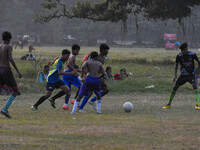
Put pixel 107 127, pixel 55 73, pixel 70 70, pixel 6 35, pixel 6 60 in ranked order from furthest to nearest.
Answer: pixel 70 70, pixel 55 73, pixel 6 60, pixel 6 35, pixel 107 127

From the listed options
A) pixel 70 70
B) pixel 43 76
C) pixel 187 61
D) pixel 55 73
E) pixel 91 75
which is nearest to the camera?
pixel 91 75

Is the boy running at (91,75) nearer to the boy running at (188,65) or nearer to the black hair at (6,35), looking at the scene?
the black hair at (6,35)

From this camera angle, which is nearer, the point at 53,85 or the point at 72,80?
the point at 53,85

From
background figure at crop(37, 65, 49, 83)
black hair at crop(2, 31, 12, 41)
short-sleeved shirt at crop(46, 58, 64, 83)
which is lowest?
background figure at crop(37, 65, 49, 83)

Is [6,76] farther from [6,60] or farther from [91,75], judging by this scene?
[91,75]

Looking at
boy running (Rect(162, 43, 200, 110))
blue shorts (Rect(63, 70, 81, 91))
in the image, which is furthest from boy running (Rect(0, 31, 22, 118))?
boy running (Rect(162, 43, 200, 110))

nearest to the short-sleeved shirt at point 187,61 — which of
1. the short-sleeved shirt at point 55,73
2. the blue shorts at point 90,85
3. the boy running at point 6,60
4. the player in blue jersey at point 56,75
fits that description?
the blue shorts at point 90,85

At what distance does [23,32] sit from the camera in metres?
101

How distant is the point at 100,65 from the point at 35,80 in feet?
29.7

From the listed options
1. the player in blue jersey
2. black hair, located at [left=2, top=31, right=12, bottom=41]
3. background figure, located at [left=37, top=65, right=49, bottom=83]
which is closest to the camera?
black hair, located at [left=2, top=31, right=12, bottom=41]

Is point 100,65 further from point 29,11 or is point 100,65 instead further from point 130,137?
point 29,11

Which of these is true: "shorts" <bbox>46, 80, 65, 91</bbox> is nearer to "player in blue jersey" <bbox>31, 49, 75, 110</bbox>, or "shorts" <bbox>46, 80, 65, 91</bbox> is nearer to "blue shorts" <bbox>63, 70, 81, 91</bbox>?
"player in blue jersey" <bbox>31, 49, 75, 110</bbox>

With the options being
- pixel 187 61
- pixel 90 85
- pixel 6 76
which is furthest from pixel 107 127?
pixel 187 61

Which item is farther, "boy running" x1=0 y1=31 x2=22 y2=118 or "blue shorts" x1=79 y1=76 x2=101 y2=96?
"blue shorts" x1=79 y1=76 x2=101 y2=96
